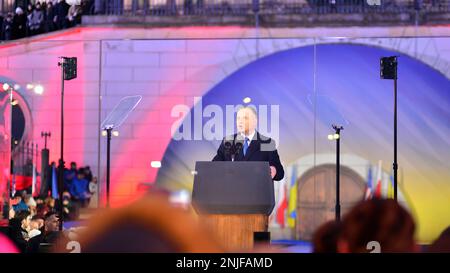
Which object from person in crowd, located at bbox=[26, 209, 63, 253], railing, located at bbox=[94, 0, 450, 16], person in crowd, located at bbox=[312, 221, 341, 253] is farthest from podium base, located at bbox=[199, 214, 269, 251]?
person in crowd, located at bbox=[312, 221, 341, 253]

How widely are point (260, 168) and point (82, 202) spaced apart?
51.9 inches

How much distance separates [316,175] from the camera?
619cm

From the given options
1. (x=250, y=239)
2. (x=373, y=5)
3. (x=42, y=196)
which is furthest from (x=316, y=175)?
(x=42, y=196)

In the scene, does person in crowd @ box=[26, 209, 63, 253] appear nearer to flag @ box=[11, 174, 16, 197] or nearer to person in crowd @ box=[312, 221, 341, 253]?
flag @ box=[11, 174, 16, 197]

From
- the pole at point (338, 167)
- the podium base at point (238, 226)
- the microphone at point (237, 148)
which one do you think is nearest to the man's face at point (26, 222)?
the podium base at point (238, 226)

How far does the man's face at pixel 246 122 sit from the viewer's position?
6199mm

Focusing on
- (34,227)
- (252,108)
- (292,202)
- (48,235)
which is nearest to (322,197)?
(292,202)

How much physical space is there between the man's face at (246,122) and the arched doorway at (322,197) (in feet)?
1.74

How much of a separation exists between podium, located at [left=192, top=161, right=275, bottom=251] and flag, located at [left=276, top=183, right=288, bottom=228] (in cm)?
5

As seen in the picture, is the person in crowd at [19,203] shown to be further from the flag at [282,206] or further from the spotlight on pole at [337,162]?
the spotlight on pole at [337,162]

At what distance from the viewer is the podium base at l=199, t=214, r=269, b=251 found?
19.0ft

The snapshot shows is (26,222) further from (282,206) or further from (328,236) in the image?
(328,236)

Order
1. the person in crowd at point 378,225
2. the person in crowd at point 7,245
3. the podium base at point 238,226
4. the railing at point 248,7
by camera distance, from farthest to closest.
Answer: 1. the railing at point 248,7
2. the person in crowd at point 7,245
3. the podium base at point 238,226
4. the person in crowd at point 378,225

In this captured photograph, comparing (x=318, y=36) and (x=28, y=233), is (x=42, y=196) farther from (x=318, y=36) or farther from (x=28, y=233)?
(x=318, y=36)
